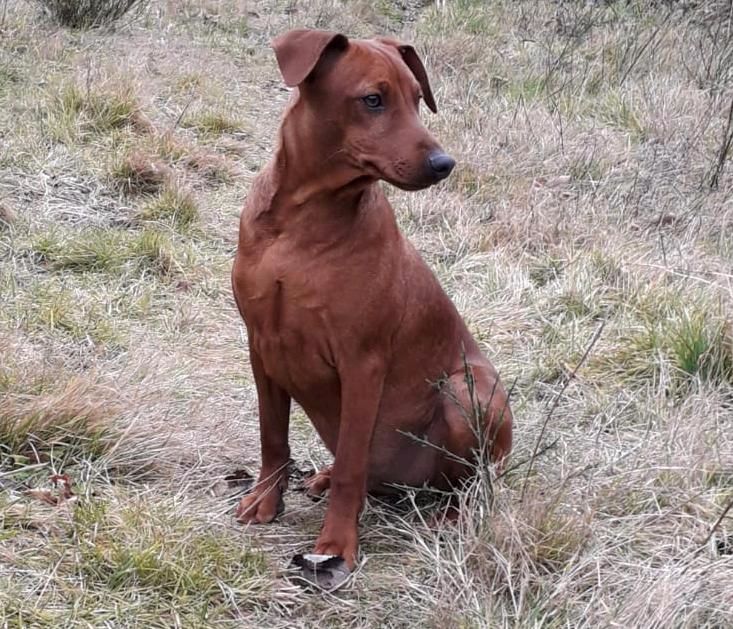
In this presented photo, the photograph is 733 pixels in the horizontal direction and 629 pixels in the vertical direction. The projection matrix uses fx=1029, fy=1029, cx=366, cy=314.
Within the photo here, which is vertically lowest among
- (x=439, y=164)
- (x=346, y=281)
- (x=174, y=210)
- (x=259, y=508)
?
(x=174, y=210)

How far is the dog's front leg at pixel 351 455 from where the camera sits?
9.16 ft

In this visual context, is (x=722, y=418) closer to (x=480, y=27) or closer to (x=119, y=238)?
(x=119, y=238)

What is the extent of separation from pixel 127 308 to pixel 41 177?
1.38 m

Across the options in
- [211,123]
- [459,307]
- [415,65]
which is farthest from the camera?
[211,123]

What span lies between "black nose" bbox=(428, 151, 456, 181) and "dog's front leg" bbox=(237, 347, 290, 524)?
838mm

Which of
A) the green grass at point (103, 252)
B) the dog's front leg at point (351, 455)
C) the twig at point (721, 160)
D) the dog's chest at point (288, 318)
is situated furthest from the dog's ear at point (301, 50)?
the twig at point (721, 160)

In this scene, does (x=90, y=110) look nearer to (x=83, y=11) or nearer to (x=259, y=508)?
(x=83, y=11)

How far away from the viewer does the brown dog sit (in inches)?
104

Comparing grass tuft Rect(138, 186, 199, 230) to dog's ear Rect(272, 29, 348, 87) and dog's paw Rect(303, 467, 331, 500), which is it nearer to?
dog's paw Rect(303, 467, 331, 500)

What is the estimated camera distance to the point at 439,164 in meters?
2.56

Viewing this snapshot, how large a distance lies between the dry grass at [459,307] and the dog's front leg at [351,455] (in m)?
0.13

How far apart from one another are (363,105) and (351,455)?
949mm

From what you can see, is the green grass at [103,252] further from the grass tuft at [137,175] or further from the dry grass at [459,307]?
the grass tuft at [137,175]

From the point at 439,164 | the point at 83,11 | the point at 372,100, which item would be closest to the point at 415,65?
the point at 372,100
